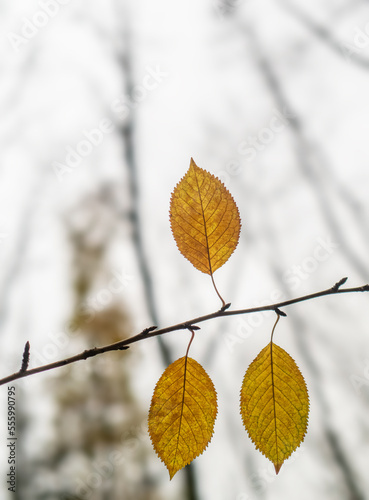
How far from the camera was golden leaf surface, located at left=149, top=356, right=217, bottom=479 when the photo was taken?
0.47 meters

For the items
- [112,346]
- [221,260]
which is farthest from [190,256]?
[112,346]

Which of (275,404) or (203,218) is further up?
(203,218)

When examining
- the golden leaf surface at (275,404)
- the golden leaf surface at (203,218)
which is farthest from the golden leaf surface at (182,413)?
the golden leaf surface at (203,218)

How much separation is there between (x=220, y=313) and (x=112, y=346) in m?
0.13

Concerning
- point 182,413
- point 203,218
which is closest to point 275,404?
point 182,413

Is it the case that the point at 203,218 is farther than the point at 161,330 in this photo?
Yes

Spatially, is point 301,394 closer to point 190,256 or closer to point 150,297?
point 190,256

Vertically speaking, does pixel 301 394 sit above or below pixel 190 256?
below

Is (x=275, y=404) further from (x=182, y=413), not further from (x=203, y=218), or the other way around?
(x=203, y=218)

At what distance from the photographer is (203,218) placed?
532 mm

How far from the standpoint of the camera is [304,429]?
473mm

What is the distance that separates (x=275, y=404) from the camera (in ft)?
1.61

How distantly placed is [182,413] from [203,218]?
0.26m

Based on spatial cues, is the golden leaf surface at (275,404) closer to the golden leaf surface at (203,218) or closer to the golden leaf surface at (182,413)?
the golden leaf surface at (182,413)
